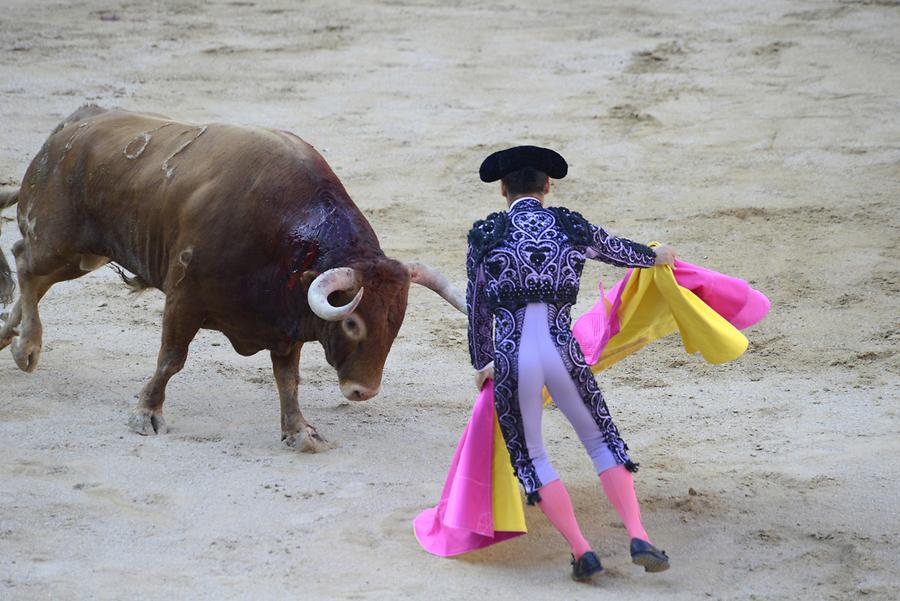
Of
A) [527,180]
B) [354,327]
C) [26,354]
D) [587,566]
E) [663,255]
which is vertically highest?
[527,180]

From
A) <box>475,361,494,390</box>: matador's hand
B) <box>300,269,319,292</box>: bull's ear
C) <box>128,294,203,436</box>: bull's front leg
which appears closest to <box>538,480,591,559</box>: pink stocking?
<box>475,361,494,390</box>: matador's hand

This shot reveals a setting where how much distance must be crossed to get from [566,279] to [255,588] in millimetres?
1412

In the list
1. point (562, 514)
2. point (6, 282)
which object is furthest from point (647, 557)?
point (6, 282)

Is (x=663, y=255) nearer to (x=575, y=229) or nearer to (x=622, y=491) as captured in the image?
(x=575, y=229)

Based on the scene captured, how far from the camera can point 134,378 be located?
6.94m

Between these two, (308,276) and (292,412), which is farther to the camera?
(292,412)

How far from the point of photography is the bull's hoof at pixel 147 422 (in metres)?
6.04

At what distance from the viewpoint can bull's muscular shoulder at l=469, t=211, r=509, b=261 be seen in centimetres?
450

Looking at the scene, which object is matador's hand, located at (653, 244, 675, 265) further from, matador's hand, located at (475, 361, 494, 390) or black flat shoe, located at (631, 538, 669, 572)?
black flat shoe, located at (631, 538, 669, 572)

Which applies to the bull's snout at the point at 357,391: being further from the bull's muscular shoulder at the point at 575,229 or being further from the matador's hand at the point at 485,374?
the bull's muscular shoulder at the point at 575,229

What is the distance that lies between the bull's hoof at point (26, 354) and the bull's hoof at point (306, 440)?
1671mm

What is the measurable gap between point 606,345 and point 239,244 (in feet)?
5.26

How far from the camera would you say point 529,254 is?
14.7ft

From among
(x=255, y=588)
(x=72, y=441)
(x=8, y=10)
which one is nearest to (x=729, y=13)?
(x=8, y=10)
